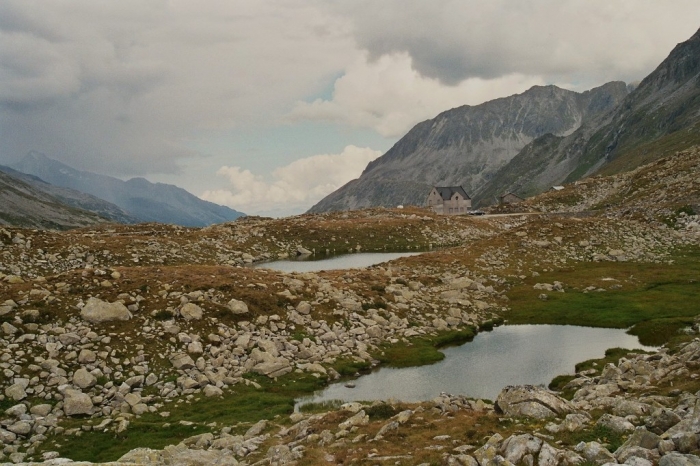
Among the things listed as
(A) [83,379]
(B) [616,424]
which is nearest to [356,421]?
(B) [616,424]

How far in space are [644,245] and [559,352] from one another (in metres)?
42.0

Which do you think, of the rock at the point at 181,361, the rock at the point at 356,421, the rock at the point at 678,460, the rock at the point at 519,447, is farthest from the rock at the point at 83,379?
the rock at the point at 678,460

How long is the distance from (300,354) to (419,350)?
1046 cm

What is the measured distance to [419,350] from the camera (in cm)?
4219

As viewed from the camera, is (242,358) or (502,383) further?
(242,358)

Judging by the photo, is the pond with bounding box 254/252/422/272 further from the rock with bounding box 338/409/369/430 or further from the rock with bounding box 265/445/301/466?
the rock with bounding box 265/445/301/466

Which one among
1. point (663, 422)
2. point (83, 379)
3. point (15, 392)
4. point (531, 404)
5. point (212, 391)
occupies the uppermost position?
point (663, 422)

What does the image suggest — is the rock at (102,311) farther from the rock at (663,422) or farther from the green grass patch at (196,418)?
the rock at (663,422)

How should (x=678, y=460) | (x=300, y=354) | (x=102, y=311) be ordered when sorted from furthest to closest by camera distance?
(x=300, y=354) → (x=102, y=311) → (x=678, y=460)

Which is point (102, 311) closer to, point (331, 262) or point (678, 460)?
point (678, 460)

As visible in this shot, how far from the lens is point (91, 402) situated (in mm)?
29094

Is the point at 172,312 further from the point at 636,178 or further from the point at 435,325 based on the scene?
the point at 636,178

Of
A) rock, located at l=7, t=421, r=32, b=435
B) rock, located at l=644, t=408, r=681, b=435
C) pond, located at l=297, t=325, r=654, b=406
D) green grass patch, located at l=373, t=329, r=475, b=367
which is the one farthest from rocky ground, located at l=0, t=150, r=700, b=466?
pond, located at l=297, t=325, r=654, b=406

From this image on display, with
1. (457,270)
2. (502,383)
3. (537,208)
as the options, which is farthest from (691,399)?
(537,208)
